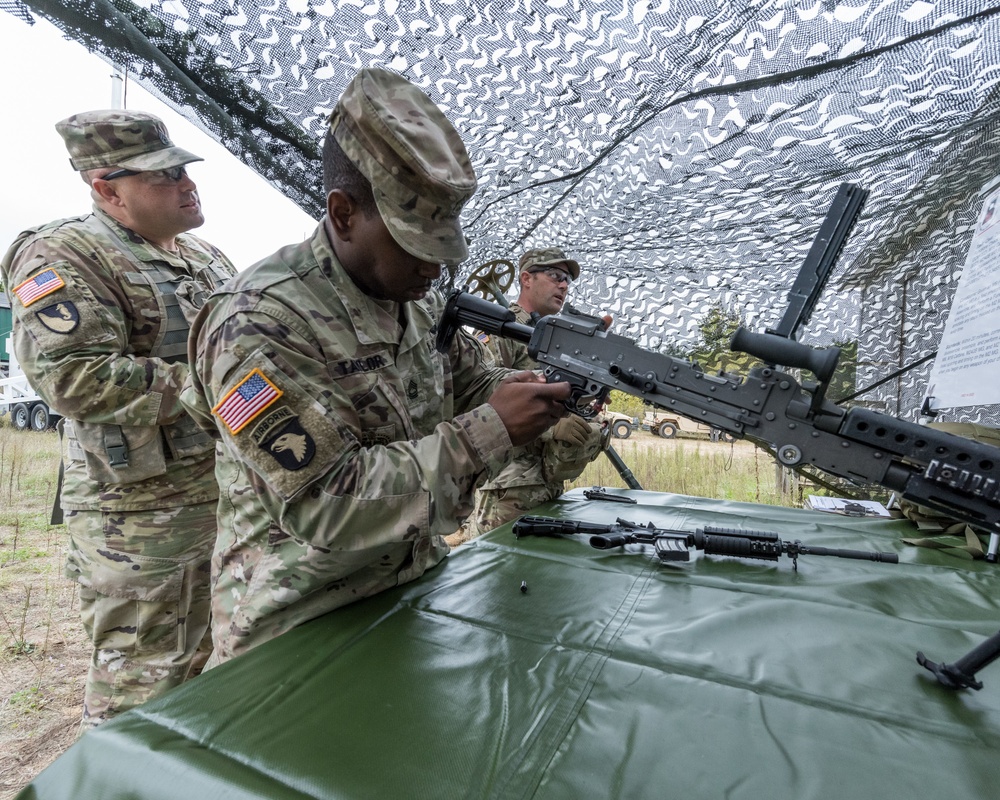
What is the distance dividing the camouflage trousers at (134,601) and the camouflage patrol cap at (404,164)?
1.63 m

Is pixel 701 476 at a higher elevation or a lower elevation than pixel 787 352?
lower

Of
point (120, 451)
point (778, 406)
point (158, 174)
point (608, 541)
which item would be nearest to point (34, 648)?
point (120, 451)

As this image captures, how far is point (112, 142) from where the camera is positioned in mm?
2141

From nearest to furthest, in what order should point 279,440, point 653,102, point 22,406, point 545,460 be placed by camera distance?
point 279,440 < point 653,102 < point 545,460 < point 22,406

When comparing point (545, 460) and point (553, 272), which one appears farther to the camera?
point (553, 272)

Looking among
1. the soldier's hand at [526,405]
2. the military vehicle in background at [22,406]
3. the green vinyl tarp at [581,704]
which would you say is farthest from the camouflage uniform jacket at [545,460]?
the military vehicle in background at [22,406]

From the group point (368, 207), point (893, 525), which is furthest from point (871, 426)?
point (893, 525)

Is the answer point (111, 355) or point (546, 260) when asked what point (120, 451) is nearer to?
point (111, 355)

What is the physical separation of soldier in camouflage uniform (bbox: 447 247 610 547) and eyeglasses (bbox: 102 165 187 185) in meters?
1.62

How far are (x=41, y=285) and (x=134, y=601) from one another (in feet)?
3.99

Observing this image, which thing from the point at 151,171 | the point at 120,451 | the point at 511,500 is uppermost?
the point at 151,171

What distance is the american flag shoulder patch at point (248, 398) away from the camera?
113 centimetres

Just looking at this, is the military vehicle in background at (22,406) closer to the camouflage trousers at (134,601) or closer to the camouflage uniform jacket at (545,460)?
the camouflage trousers at (134,601)

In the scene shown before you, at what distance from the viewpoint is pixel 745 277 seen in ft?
14.3
